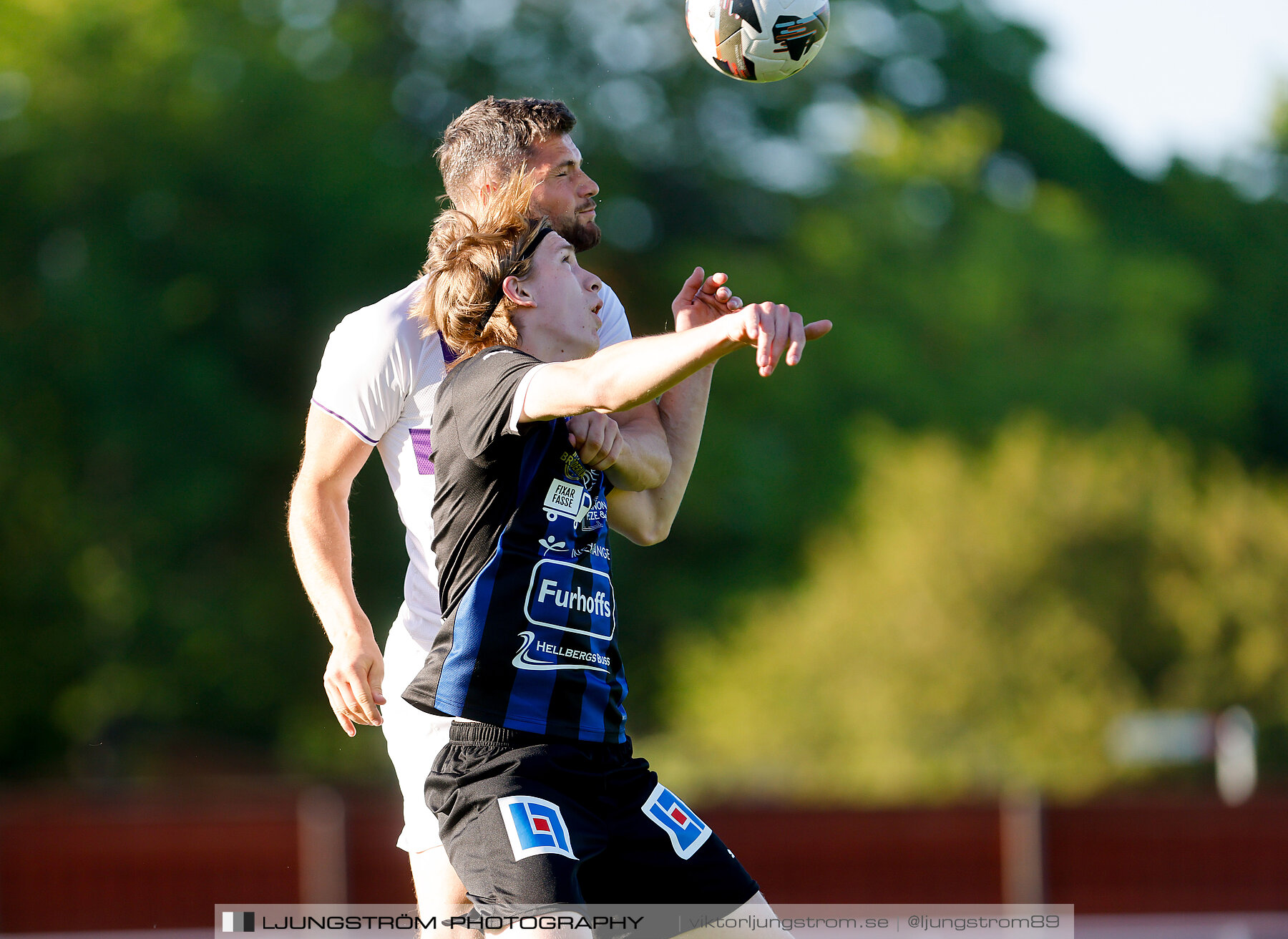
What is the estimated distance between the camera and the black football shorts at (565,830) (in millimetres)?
3180

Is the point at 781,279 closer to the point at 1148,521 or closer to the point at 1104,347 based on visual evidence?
the point at 1104,347

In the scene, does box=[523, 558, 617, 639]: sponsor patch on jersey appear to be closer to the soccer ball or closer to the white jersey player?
the white jersey player

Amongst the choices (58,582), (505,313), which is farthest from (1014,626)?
(505,313)

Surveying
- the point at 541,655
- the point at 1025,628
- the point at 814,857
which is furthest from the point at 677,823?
the point at 1025,628

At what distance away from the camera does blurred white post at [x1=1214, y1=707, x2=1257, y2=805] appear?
18.9 meters

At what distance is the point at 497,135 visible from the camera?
4121mm

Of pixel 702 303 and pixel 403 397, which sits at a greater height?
pixel 702 303

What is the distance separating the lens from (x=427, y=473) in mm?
3980

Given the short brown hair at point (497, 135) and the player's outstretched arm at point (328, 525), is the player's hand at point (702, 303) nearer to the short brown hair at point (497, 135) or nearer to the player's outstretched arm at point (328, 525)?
the short brown hair at point (497, 135)

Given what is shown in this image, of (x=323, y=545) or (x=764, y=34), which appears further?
(x=764, y=34)

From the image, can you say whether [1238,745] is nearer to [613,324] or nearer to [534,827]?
[613,324]

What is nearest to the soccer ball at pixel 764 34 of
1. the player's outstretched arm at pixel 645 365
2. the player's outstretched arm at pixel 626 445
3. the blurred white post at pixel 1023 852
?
the player's outstretched arm at pixel 626 445

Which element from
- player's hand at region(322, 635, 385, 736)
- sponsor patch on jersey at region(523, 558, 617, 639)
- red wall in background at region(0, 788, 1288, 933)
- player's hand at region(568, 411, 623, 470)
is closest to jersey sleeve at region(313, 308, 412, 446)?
player's hand at region(322, 635, 385, 736)

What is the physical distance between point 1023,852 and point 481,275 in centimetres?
1184
